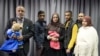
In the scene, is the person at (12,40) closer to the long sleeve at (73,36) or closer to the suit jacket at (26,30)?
the suit jacket at (26,30)

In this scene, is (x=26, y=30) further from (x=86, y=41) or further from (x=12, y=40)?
(x=86, y=41)

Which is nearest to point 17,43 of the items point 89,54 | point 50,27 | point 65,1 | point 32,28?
point 32,28

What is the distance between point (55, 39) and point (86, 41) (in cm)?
62

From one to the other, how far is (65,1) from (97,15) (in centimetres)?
88

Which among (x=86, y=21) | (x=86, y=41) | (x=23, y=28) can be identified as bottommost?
(x=86, y=41)

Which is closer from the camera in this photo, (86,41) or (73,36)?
(86,41)

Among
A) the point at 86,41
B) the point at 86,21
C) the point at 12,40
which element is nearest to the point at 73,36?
the point at 86,41

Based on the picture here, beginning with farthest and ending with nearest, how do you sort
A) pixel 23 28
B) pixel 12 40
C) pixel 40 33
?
pixel 40 33
pixel 23 28
pixel 12 40

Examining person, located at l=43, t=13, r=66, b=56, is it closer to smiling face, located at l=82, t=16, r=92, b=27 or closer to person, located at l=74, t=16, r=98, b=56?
person, located at l=74, t=16, r=98, b=56

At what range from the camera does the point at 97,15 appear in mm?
6609

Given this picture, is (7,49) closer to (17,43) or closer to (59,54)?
(17,43)

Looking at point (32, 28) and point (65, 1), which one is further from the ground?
point (65, 1)

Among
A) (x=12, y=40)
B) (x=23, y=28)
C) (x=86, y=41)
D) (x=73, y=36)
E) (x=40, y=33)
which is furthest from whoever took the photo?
(x=40, y=33)

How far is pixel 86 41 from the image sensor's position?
512cm
